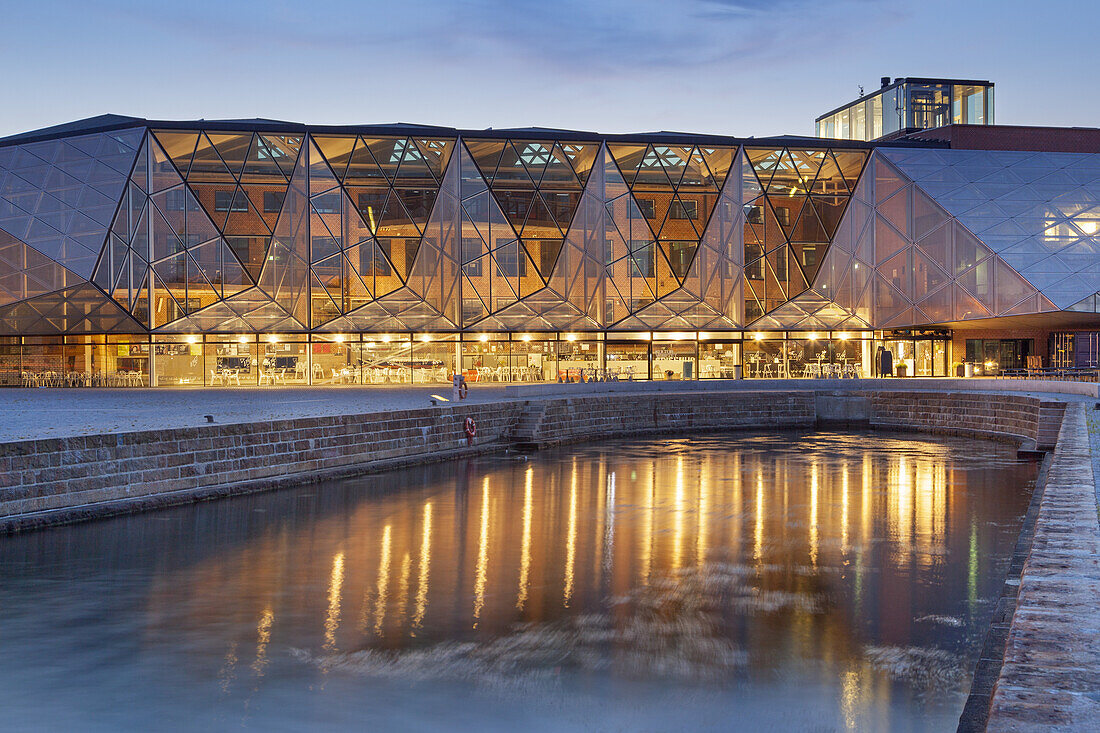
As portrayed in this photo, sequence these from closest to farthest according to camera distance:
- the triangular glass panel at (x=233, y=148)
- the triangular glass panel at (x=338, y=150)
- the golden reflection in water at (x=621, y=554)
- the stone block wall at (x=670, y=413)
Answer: the golden reflection in water at (x=621, y=554), the stone block wall at (x=670, y=413), the triangular glass panel at (x=233, y=148), the triangular glass panel at (x=338, y=150)

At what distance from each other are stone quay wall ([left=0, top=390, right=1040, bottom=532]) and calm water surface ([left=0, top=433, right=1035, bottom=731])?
2.59 feet

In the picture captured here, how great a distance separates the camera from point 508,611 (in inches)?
496

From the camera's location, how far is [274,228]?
51250 millimetres

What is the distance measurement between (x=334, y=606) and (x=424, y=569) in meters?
2.48

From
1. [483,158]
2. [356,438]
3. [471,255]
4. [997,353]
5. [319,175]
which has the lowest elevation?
[356,438]

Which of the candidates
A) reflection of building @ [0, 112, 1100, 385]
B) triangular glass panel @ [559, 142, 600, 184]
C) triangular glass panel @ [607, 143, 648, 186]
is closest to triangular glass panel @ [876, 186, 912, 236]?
reflection of building @ [0, 112, 1100, 385]

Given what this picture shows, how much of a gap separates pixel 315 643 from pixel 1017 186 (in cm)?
4972

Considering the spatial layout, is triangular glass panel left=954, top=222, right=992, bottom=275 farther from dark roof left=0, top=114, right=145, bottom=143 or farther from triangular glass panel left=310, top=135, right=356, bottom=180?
dark roof left=0, top=114, right=145, bottom=143

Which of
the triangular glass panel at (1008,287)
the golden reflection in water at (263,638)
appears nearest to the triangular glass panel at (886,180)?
the triangular glass panel at (1008,287)

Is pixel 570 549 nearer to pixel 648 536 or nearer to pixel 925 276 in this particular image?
pixel 648 536

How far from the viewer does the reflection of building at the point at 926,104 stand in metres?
79.1

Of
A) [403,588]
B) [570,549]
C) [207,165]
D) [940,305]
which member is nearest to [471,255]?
[207,165]

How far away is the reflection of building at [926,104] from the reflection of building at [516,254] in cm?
2469

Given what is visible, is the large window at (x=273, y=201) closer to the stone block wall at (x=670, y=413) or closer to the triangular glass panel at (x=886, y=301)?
the stone block wall at (x=670, y=413)
